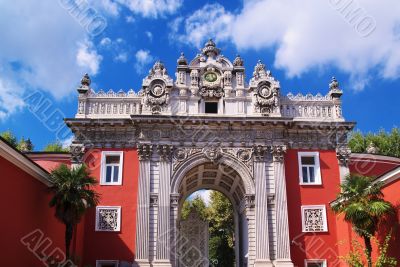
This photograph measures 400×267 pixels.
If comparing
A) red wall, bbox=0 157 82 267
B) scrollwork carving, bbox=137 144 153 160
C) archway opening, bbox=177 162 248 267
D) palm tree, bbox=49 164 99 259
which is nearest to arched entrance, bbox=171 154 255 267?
archway opening, bbox=177 162 248 267

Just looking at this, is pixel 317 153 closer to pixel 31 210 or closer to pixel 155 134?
pixel 155 134

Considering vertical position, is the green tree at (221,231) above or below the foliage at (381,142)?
below

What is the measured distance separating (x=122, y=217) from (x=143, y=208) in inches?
45.3

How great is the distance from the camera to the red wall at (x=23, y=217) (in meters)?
13.7

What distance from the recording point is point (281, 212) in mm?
21234

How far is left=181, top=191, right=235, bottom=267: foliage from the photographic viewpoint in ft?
129

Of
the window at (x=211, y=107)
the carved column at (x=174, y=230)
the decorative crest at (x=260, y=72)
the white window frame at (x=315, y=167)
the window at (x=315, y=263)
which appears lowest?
the window at (x=315, y=263)

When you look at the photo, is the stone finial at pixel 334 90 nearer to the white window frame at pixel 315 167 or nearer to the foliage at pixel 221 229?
the white window frame at pixel 315 167

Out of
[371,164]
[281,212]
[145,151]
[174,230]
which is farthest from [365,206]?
[145,151]

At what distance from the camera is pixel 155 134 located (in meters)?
22.2

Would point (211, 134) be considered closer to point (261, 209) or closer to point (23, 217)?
point (261, 209)

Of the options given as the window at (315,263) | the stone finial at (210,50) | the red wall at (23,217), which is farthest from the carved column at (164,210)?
the window at (315,263)

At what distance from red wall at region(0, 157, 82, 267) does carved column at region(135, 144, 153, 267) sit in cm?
408

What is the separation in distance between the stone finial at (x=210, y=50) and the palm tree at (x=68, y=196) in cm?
984
